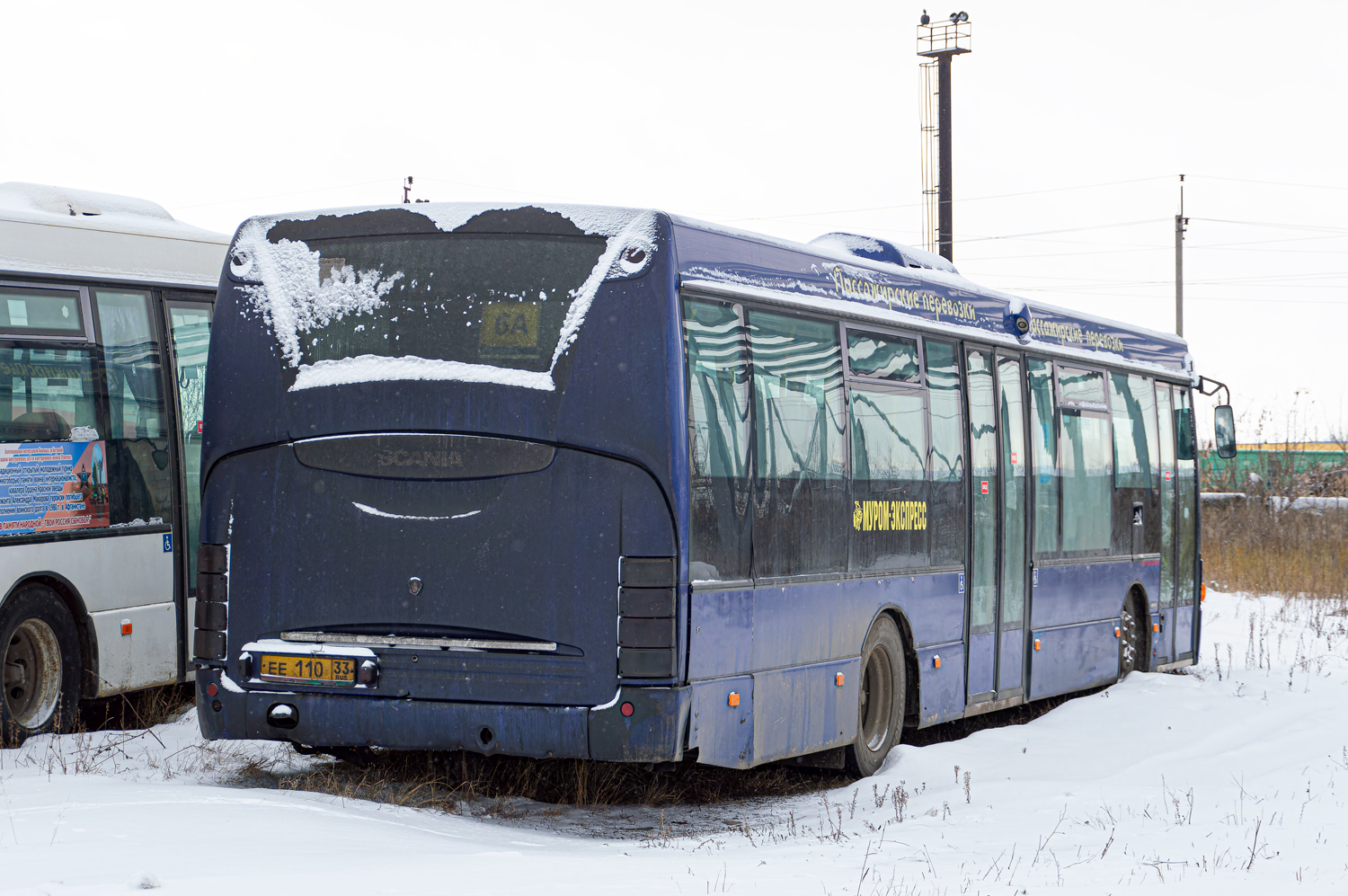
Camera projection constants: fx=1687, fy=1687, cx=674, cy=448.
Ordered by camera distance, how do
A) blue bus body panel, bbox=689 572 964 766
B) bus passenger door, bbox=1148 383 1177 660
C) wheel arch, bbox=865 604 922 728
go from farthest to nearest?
bus passenger door, bbox=1148 383 1177 660, wheel arch, bbox=865 604 922 728, blue bus body panel, bbox=689 572 964 766

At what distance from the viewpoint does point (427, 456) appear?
8023 millimetres

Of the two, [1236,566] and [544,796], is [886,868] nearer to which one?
[544,796]

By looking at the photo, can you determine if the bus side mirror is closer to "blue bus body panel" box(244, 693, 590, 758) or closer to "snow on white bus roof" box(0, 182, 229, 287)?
"snow on white bus roof" box(0, 182, 229, 287)

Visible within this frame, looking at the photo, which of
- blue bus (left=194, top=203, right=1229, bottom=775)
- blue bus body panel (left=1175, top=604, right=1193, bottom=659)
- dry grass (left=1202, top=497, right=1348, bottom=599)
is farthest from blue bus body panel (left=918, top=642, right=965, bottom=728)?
dry grass (left=1202, top=497, right=1348, bottom=599)

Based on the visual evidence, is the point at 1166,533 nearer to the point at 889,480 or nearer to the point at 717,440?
the point at 889,480

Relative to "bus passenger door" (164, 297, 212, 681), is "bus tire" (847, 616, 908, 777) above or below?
below

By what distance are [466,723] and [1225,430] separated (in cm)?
1047

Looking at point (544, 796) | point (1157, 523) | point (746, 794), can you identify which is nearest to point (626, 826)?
point (544, 796)

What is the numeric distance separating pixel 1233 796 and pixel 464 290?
5191 millimetres

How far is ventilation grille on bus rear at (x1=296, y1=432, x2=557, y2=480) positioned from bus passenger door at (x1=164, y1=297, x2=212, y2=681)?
3.18 m

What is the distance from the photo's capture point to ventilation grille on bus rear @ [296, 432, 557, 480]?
7.93 metres

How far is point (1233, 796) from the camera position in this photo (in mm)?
9539

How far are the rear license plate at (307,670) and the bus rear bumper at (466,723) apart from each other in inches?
3.2

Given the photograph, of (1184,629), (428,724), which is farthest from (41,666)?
(1184,629)
